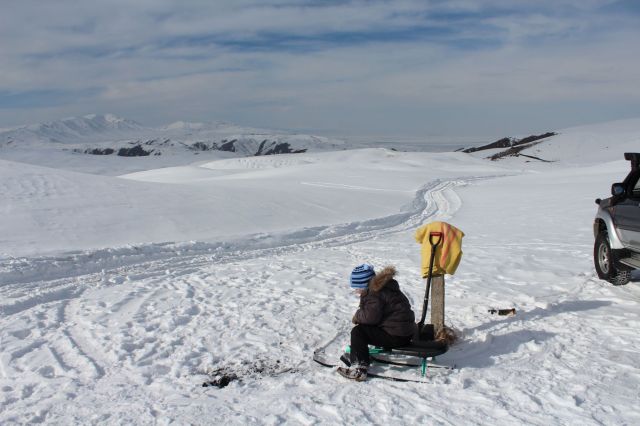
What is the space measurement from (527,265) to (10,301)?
28.9ft

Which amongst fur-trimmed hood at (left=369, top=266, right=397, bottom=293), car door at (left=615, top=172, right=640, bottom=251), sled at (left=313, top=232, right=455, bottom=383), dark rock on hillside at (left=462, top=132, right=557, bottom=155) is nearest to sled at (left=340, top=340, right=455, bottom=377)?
sled at (left=313, top=232, right=455, bottom=383)

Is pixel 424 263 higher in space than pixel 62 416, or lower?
higher

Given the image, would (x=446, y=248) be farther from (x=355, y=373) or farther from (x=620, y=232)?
(x=620, y=232)

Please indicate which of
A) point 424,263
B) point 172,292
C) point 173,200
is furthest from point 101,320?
point 173,200

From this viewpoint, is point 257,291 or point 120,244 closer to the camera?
point 257,291

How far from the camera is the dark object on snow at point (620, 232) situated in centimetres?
762

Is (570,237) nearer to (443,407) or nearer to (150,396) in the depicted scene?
(443,407)

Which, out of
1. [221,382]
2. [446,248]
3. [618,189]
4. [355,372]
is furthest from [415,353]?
[618,189]

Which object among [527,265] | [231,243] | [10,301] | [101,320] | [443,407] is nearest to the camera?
[443,407]

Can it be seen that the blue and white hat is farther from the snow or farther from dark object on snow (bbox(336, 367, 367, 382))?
the snow

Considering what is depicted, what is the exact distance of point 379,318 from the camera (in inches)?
212

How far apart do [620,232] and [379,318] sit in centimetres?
459

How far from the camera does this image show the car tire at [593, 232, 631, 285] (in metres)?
8.20

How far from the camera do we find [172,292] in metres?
8.75
